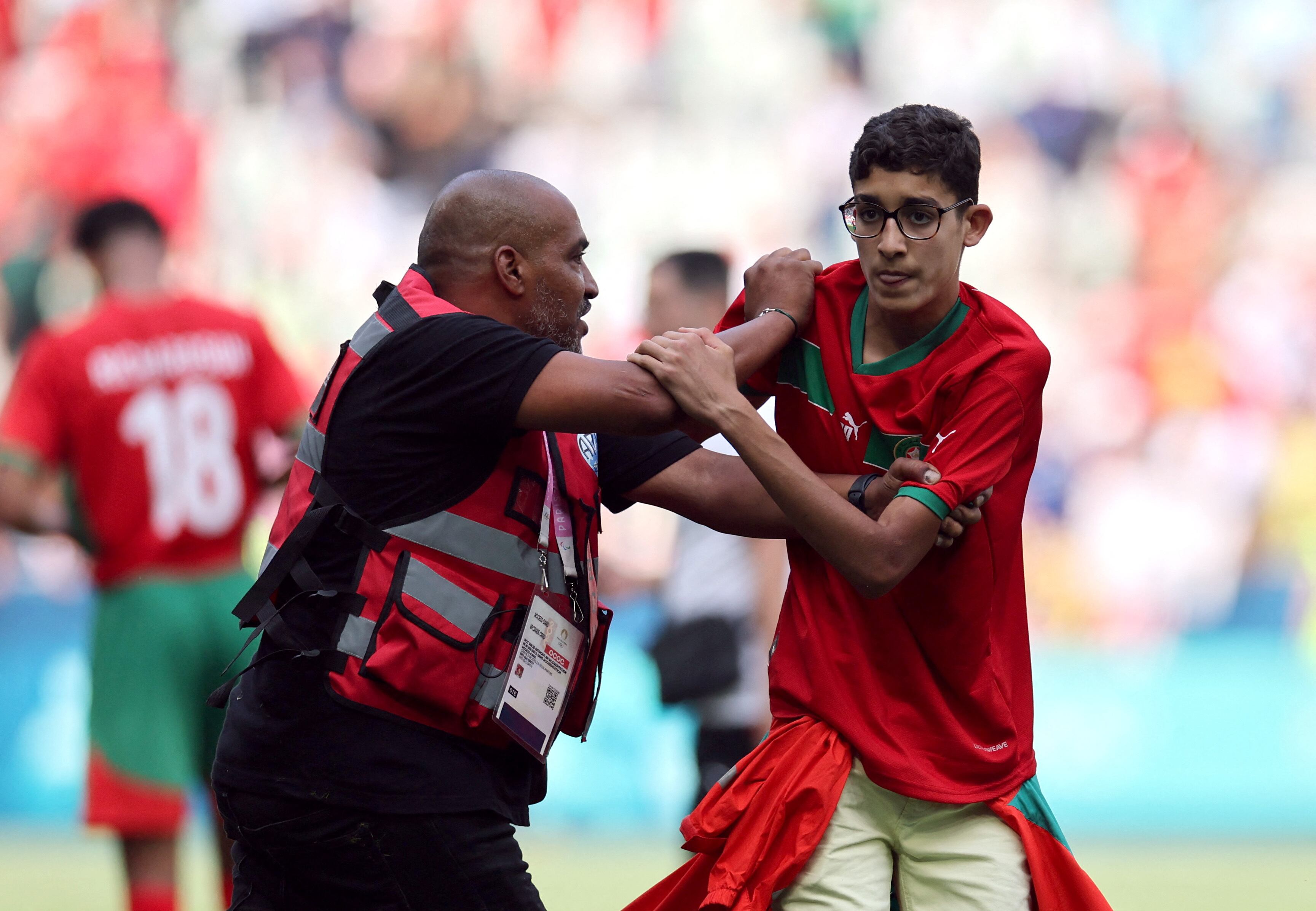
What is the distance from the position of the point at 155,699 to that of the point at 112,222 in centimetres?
158

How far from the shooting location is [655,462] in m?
3.07

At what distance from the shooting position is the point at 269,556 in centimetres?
268

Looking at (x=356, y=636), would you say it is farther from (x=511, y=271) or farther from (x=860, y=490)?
(x=860, y=490)

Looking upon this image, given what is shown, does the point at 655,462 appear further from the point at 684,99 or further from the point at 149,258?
the point at 684,99

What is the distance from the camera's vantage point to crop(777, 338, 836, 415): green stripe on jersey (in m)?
2.76

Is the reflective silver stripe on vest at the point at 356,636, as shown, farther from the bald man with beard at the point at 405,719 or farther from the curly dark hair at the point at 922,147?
the curly dark hair at the point at 922,147

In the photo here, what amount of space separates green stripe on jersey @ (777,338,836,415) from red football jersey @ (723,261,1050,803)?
0.02 meters

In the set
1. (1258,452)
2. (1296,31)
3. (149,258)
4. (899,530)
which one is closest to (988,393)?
(899,530)

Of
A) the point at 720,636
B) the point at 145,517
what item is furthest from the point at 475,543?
the point at 145,517

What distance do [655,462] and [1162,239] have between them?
17.1ft

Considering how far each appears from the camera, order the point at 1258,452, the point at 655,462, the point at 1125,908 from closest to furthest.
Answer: the point at 655,462 → the point at 1125,908 → the point at 1258,452

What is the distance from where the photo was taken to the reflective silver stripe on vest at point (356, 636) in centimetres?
251

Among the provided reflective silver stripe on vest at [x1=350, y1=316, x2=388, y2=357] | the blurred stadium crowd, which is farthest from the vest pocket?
the blurred stadium crowd

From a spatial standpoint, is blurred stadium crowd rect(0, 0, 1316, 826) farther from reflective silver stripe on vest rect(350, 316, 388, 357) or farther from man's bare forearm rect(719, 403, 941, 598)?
man's bare forearm rect(719, 403, 941, 598)
